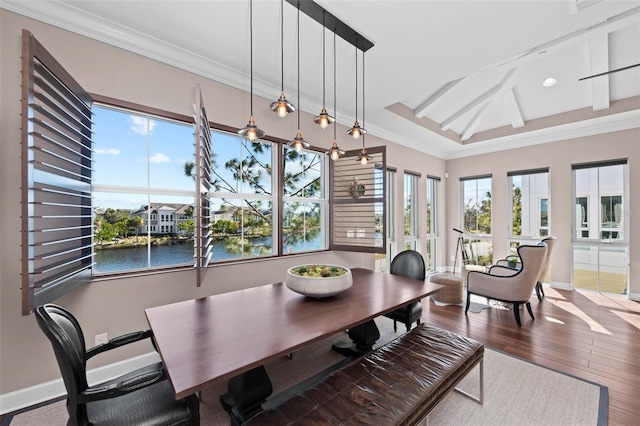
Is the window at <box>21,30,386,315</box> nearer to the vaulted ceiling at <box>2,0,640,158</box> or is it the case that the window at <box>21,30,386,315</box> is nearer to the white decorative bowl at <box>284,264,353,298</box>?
the vaulted ceiling at <box>2,0,640,158</box>

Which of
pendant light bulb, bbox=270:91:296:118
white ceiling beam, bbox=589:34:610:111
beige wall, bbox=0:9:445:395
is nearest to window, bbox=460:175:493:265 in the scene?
white ceiling beam, bbox=589:34:610:111

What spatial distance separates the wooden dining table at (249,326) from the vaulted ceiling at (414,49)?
81.5 inches

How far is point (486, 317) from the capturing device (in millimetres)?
3664

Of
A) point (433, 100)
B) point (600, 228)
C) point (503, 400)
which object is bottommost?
point (503, 400)

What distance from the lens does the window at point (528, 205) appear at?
519 cm

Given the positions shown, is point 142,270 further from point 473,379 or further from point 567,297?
point 567,297

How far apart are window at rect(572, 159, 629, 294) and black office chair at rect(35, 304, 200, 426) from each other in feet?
21.2

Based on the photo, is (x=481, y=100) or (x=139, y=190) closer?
(x=139, y=190)

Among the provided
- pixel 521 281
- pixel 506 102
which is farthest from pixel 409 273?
pixel 506 102

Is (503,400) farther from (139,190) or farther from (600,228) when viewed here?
(600,228)

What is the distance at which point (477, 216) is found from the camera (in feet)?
19.9

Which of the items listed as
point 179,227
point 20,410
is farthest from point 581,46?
point 20,410

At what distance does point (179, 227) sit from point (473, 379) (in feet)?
10.1

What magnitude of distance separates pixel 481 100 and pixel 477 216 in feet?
9.00
